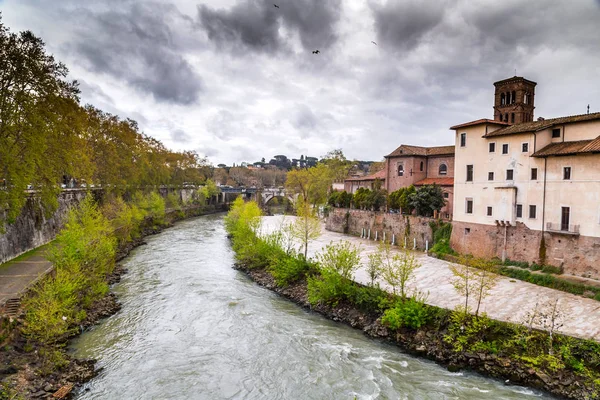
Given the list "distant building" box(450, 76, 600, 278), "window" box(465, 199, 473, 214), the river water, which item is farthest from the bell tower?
the river water

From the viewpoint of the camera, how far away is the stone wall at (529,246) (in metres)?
20.2

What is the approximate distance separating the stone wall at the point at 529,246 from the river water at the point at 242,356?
11.2 metres

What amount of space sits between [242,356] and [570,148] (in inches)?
798

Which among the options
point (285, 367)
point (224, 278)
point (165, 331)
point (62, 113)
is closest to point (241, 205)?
point (224, 278)

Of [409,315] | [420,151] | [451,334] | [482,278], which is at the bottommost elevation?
[451,334]

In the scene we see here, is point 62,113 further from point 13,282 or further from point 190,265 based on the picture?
point 190,265

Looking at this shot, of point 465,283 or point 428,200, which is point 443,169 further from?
point 465,283

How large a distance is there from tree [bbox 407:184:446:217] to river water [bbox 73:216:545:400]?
16230mm

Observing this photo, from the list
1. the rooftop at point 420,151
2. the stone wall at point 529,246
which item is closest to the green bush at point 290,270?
the stone wall at point 529,246

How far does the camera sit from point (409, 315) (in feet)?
53.5

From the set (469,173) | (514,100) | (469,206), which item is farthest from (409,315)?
(514,100)

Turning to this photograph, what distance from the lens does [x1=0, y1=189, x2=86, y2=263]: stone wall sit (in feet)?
69.7

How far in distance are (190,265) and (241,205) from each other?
17.0m

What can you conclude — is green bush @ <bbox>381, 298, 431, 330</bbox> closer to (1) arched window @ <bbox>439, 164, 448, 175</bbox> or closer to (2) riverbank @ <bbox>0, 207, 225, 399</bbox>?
(2) riverbank @ <bbox>0, 207, 225, 399</bbox>
